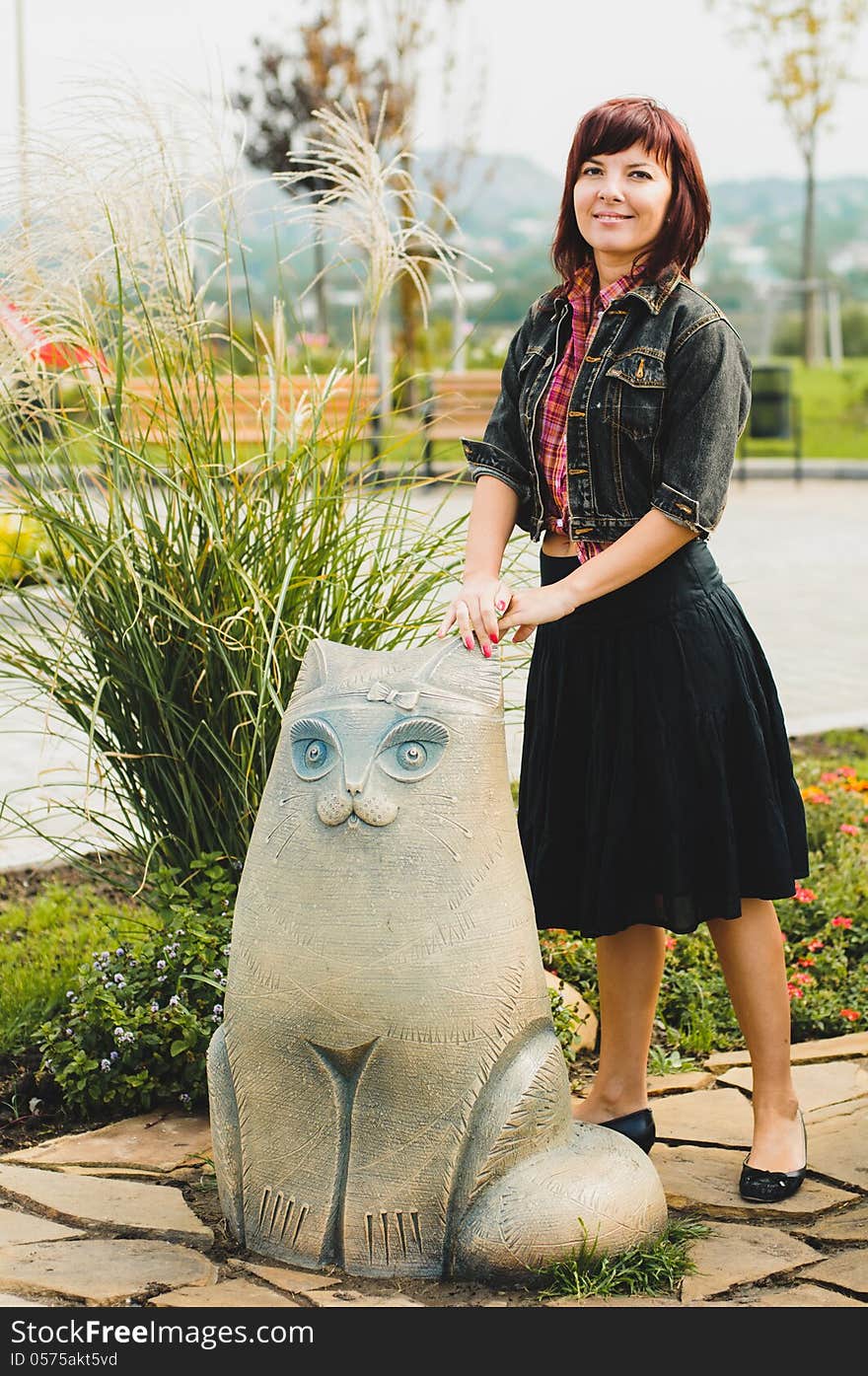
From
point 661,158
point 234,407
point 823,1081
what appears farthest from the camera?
point 234,407

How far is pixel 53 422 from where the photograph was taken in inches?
136

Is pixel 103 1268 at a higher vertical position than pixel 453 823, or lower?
lower

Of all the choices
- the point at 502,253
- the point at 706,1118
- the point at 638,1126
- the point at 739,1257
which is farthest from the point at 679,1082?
the point at 502,253

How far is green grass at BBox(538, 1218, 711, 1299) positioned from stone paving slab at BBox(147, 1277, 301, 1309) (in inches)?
16.4

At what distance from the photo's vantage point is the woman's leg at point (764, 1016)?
116 inches

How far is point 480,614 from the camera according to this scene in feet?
8.70

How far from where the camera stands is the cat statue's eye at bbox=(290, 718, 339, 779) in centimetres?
Answer: 253

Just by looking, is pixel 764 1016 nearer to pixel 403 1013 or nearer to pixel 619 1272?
pixel 619 1272

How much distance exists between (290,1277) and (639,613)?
127 centimetres

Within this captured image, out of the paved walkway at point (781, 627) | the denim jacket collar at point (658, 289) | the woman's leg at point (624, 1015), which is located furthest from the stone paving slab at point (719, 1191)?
the denim jacket collar at point (658, 289)

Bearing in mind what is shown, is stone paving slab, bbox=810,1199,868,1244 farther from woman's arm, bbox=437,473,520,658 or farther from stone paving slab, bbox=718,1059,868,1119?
woman's arm, bbox=437,473,520,658

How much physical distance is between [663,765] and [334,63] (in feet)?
58.7
